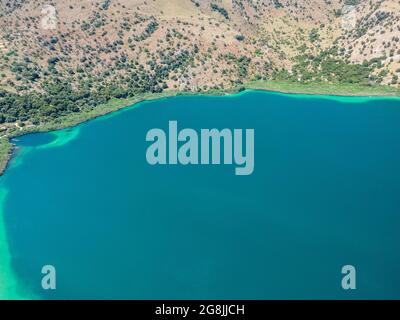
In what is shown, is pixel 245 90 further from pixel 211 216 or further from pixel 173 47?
pixel 211 216

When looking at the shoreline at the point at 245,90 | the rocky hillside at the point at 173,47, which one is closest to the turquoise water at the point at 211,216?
the shoreline at the point at 245,90

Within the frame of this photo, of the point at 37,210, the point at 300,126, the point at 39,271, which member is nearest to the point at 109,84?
the point at 300,126

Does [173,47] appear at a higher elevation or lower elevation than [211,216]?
higher

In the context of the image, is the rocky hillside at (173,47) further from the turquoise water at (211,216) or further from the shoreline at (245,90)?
the turquoise water at (211,216)

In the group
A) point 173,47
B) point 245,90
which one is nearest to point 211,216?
point 245,90

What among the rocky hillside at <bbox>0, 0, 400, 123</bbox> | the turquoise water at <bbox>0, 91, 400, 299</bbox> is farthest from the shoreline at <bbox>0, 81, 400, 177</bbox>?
the turquoise water at <bbox>0, 91, 400, 299</bbox>
